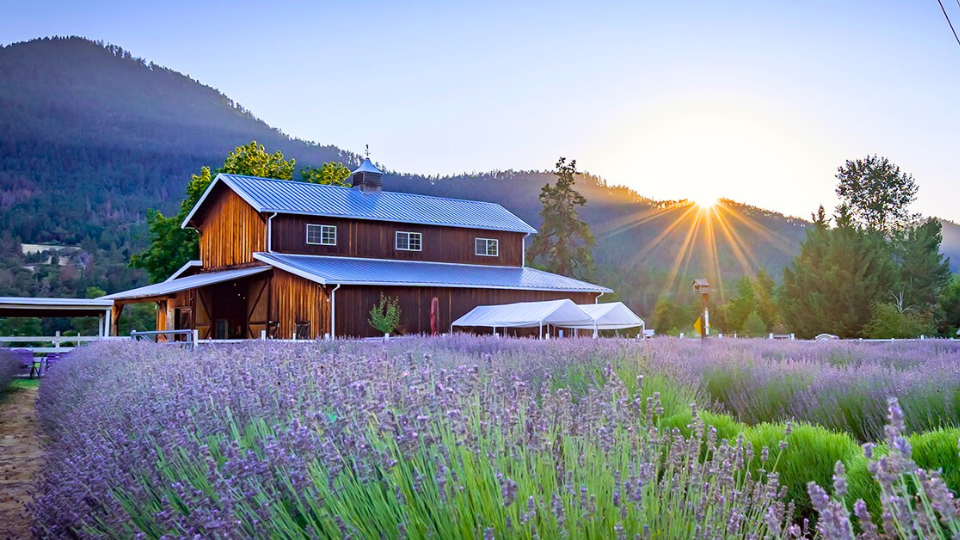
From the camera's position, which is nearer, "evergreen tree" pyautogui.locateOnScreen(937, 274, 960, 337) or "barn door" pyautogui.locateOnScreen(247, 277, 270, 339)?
"barn door" pyautogui.locateOnScreen(247, 277, 270, 339)

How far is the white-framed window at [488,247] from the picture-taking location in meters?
29.2

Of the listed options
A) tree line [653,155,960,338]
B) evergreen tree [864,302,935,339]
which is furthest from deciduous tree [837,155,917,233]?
evergreen tree [864,302,935,339]

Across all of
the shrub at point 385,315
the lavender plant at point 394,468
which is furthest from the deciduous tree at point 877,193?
the lavender plant at point 394,468

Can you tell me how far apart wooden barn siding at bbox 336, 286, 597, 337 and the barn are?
0.03 meters

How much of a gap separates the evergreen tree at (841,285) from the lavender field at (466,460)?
23.5 metres

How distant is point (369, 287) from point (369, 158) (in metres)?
8.81

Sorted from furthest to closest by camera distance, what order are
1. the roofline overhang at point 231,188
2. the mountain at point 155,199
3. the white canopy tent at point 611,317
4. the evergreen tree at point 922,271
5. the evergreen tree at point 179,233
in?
the mountain at point 155,199, the evergreen tree at point 922,271, the evergreen tree at point 179,233, the roofline overhang at point 231,188, the white canopy tent at point 611,317

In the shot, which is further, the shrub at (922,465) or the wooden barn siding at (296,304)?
the wooden barn siding at (296,304)

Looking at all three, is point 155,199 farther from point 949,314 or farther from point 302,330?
point 949,314

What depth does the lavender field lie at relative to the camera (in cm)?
229

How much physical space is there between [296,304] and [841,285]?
66.3ft

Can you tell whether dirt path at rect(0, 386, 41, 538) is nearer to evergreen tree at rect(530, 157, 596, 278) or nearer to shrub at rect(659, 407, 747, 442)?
shrub at rect(659, 407, 747, 442)

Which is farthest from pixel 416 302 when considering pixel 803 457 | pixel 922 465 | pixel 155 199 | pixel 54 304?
pixel 155 199

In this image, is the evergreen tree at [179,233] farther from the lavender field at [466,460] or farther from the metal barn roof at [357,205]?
the lavender field at [466,460]
